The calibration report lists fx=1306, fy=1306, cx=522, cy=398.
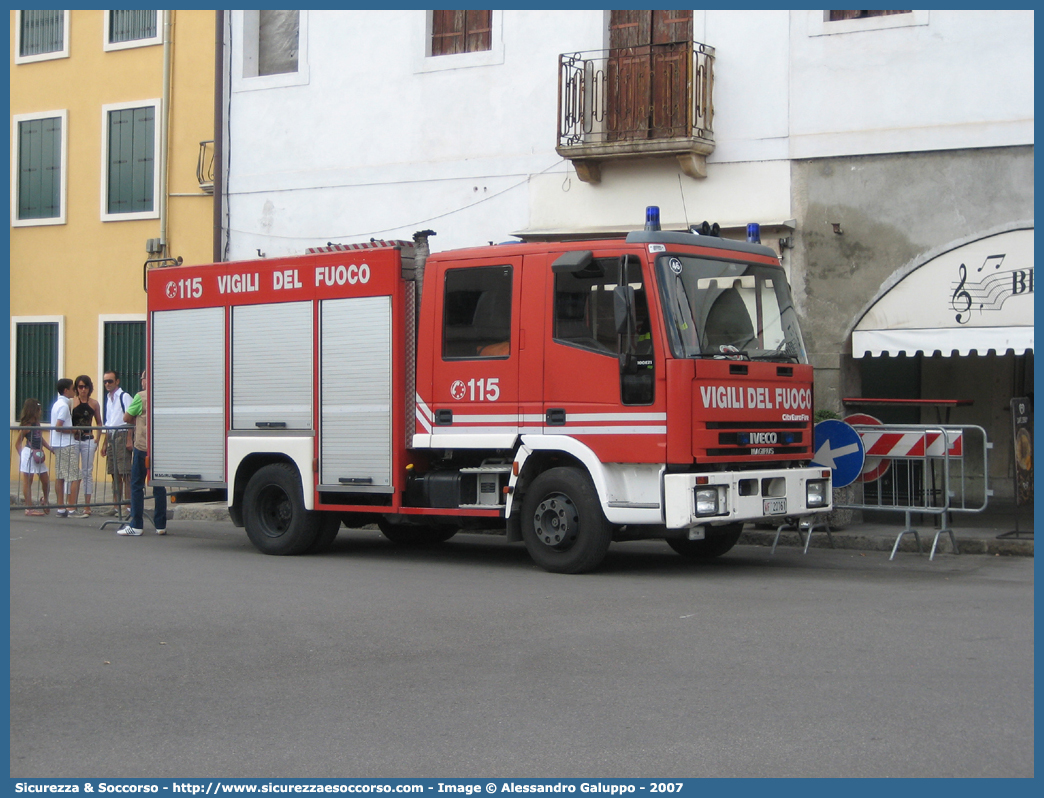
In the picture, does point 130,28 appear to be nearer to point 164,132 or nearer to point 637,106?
point 164,132

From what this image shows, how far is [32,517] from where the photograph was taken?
17.5 meters

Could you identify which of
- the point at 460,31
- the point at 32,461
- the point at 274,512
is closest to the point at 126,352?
the point at 32,461

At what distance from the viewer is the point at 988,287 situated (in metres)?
14.4

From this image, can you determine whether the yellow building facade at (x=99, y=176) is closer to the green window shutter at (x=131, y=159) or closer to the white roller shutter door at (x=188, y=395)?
the green window shutter at (x=131, y=159)

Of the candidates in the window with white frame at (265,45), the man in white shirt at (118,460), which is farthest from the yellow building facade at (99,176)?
the man in white shirt at (118,460)

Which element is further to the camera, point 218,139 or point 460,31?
point 218,139

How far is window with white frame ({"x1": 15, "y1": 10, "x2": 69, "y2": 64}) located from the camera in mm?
22422

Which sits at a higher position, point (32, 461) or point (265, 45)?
point (265, 45)

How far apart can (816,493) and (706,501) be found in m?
1.53

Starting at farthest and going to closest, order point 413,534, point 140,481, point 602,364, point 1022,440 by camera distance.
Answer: point 140,481
point 413,534
point 1022,440
point 602,364

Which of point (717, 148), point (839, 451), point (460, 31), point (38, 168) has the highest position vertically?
point (460, 31)

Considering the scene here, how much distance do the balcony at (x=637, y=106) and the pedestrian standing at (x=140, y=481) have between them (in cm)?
605

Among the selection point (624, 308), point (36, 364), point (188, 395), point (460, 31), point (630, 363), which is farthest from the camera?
point (36, 364)

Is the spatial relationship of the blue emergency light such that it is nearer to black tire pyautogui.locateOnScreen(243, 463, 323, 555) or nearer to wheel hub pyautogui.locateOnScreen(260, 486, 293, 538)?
black tire pyautogui.locateOnScreen(243, 463, 323, 555)
